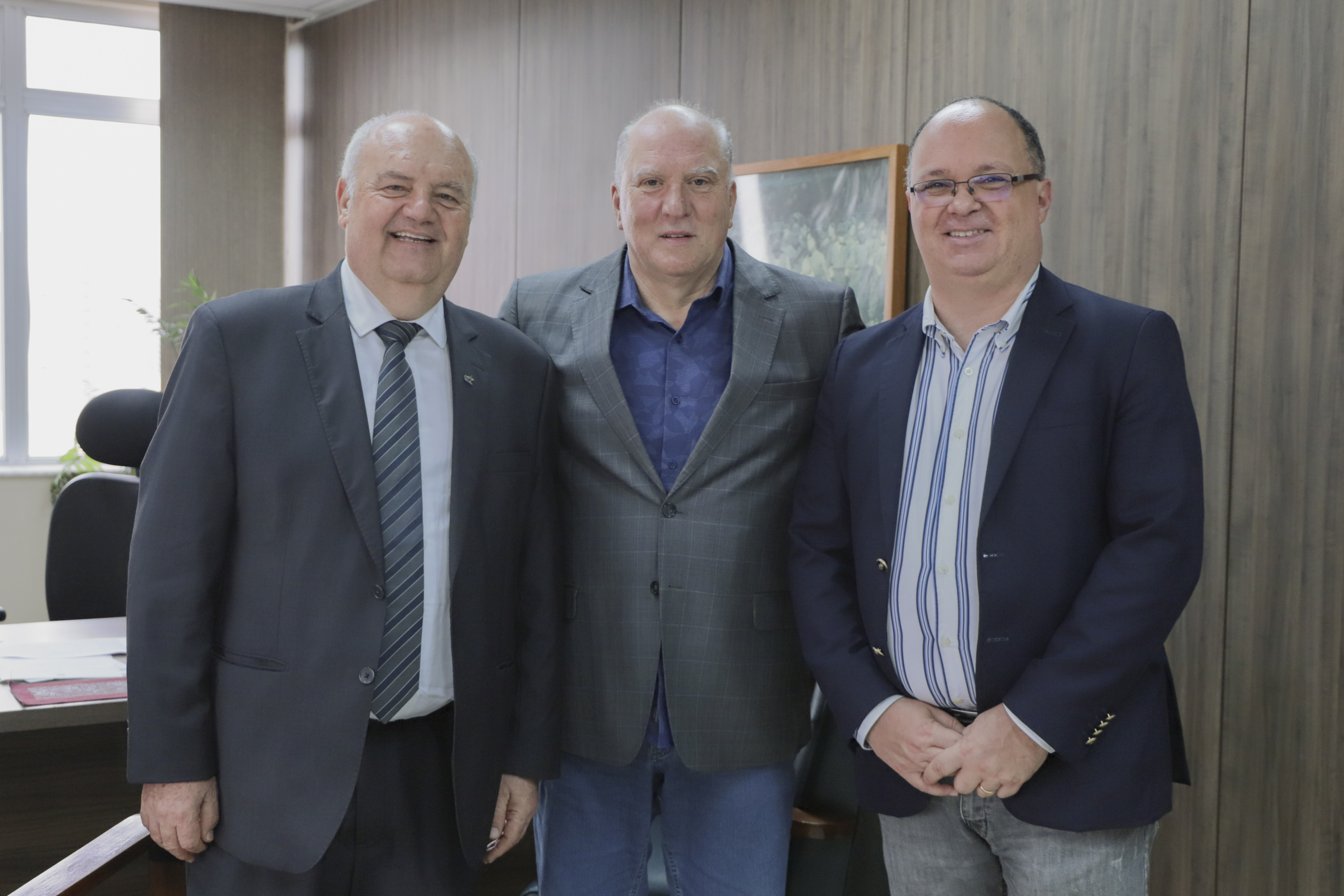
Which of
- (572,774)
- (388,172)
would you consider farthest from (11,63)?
(572,774)

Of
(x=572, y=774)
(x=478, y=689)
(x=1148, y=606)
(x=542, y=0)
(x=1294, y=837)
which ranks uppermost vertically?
(x=542, y=0)

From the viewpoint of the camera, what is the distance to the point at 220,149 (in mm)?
6676

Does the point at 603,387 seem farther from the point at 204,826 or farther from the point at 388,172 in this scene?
the point at 204,826

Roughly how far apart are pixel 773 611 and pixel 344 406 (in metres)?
0.81

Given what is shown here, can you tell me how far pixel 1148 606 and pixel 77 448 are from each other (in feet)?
21.3

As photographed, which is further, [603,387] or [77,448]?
[77,448]

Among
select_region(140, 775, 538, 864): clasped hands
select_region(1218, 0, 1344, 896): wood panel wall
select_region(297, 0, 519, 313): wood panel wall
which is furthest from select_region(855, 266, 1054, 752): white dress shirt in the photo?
select_region(297, 0, 519, 313): wood panel wall

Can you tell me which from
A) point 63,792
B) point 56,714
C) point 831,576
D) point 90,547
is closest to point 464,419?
point 831,576

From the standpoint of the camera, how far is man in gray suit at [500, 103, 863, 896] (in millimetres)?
1891

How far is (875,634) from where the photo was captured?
169cm

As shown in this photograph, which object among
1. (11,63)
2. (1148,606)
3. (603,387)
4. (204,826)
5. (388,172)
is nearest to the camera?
(1148,606)

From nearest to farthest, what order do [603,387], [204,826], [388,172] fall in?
[204,826], [388,172], [603,387]

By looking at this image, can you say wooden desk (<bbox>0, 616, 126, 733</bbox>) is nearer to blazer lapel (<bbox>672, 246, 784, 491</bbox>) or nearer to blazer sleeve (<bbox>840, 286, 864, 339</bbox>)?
blazer lapel (<bbox>672, 246, 784, 491</bbox>)

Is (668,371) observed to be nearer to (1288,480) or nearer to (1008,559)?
(1008,559)
